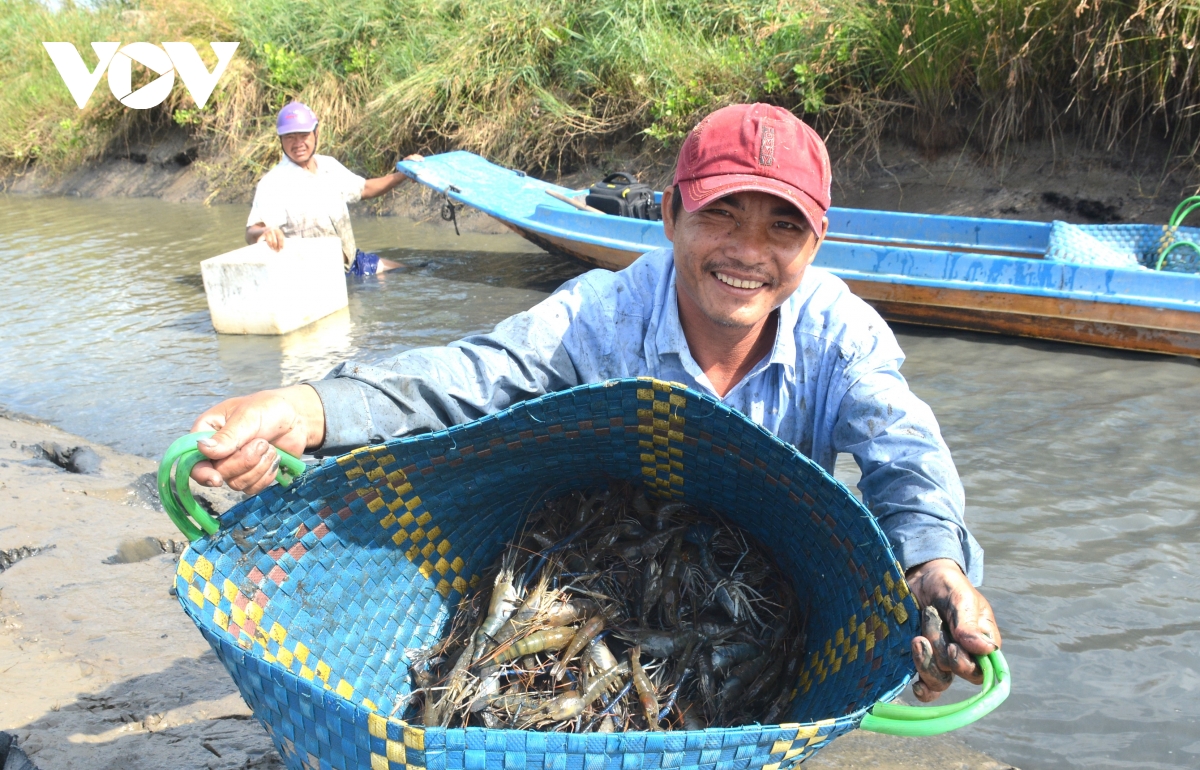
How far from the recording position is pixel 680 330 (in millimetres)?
2137

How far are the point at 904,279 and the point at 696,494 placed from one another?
451 centimetres

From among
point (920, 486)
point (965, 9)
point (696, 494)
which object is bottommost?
point (696, 494)

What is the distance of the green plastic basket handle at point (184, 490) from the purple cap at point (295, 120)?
6.93 meters

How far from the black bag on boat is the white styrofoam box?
7.94 ft

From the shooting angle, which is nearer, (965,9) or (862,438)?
(862,438)

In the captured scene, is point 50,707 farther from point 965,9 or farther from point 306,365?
point 965,9

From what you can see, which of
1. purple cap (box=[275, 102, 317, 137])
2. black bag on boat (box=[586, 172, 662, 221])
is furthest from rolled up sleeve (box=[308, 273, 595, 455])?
purple cap (box=[275, 102, 317, 137])

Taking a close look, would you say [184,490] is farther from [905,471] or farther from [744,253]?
[905,471]

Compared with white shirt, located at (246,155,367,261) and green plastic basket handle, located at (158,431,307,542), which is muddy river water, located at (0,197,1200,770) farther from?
green plastic basket handle, located at (158,431,307,542)

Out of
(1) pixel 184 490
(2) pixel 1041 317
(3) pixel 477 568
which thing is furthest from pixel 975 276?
(1) pixel 184 490

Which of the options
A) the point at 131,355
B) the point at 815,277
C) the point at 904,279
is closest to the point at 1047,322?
the point at 904,279

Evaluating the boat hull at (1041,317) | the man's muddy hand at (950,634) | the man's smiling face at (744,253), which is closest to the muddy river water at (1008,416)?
the boat hull at (1041,317)

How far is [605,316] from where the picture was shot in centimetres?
219

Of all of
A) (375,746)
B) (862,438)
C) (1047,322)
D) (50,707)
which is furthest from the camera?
(1047,322)
